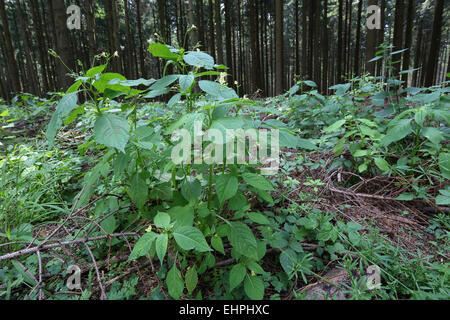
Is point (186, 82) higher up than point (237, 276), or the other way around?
point (186, 82)

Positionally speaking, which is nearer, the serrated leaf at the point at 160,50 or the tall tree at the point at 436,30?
the serrated leaf at the point at 160,50

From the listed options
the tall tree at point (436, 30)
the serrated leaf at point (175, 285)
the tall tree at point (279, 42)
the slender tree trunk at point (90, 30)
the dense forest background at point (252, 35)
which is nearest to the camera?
the serrated leaf at point (175, 285)

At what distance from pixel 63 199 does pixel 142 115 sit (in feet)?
6.20

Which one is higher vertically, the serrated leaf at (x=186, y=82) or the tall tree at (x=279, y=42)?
the tall tree at (x=279, y=42)

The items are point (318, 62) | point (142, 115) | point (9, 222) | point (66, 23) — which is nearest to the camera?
point (9, 222)

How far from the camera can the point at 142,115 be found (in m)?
3.69

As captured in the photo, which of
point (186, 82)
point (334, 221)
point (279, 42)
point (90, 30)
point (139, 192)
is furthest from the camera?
point (279, 42)

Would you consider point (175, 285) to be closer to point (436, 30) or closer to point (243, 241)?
point (243, 241)

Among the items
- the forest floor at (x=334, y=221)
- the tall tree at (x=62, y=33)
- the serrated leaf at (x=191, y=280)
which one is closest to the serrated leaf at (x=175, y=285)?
the serrated leaf at (x=191, y=280)

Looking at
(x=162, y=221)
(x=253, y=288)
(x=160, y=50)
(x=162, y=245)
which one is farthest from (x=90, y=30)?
(x=253, y=288)

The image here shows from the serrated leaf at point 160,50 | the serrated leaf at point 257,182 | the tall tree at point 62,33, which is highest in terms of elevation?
the tall tree at point 62,33

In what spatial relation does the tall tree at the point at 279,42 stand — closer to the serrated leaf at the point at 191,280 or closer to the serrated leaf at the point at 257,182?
the serrated leaf at the point at 257,182
